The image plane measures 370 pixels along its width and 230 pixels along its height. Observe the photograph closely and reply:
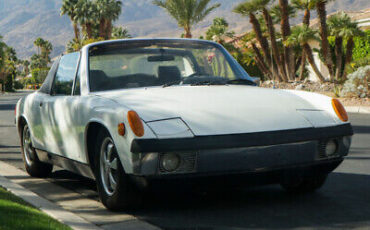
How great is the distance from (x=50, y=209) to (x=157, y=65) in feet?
5.77

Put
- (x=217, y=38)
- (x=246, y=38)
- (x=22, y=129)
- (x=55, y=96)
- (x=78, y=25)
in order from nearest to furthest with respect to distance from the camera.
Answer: (x=55, y=96), (x=22, y=129), (x=246, y=38), (x=217, y=38), (x=78, y=25)

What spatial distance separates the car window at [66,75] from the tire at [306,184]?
7.85 feet

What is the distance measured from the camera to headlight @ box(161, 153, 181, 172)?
183 inches

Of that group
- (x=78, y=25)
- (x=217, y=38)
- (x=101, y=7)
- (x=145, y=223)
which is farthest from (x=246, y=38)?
(x=78, y=25)

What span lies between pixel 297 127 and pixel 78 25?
84.1 meters

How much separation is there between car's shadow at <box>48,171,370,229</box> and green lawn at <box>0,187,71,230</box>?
78 centimetres

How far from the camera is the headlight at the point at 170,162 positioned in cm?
464

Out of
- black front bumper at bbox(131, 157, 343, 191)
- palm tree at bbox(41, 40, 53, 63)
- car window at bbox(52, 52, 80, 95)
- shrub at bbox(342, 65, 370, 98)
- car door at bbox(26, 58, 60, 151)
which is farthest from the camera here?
palm tree at bbox(41, 40, 53, 63)

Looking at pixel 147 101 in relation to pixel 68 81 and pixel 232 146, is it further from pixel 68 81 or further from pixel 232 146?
pixel 68 81

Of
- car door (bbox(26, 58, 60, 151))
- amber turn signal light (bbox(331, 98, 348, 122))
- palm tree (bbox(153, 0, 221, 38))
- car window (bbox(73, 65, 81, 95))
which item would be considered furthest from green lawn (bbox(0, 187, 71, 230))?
palm tree (bbox(153, 0, 221, 38))

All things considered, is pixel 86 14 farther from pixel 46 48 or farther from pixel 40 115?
pixel 40 115

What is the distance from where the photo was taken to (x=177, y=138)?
4.60 meters

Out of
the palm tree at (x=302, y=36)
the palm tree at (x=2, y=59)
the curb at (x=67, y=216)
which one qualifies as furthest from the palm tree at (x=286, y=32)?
the palm tree at (x=2, y=59)

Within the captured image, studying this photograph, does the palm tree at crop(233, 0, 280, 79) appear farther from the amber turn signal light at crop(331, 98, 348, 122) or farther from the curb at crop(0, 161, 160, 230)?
the amber turn signal light at crop(331, 98, 348, 122)
